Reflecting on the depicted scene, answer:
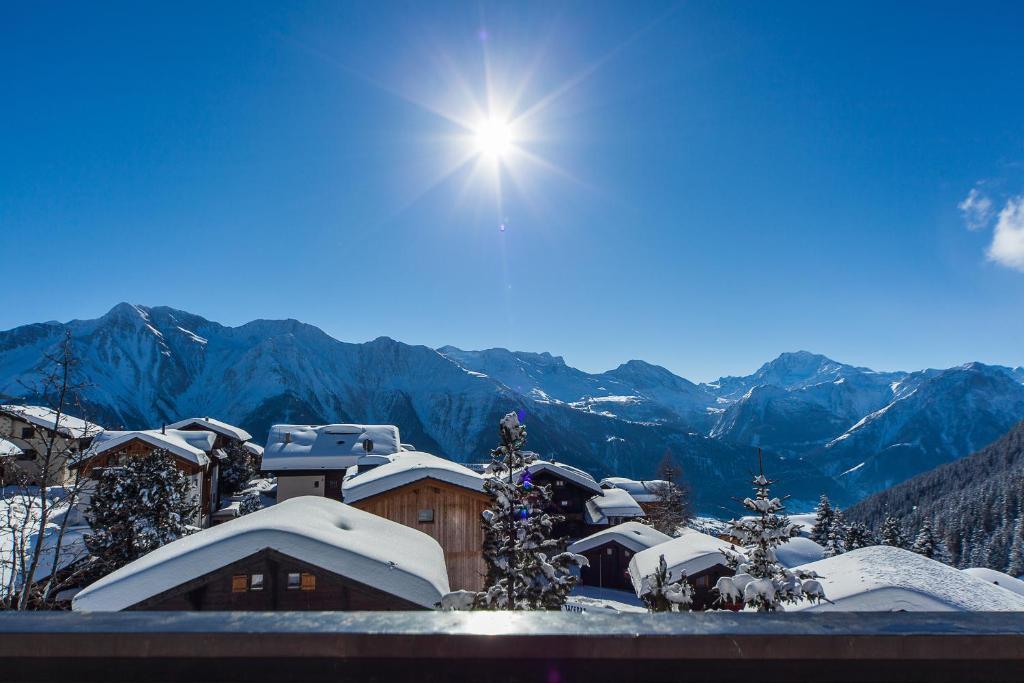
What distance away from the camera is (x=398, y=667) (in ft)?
6.32

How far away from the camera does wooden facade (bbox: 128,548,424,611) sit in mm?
11438

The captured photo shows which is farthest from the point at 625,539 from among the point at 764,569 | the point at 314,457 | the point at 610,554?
the point at 764,569

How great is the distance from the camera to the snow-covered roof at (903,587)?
19.1 meters

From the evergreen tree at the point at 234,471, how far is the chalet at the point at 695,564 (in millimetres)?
42202

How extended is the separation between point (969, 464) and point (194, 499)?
23142 cm

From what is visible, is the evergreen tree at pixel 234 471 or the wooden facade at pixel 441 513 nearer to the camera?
the wooden facade at pixel 441 513

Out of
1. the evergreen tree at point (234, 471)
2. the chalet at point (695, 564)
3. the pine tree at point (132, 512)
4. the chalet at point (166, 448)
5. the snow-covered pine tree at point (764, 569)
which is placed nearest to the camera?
the snow-covered pine tree at point (764, 569)

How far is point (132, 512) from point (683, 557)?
2907cm

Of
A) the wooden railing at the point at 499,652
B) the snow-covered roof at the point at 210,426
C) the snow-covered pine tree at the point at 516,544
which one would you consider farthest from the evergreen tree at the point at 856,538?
the snow-covered roof at the point at 210,426

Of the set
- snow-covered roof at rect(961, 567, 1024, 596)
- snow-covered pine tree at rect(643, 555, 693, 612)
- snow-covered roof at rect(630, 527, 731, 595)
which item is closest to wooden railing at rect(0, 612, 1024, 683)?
snow-covered pine tree at rect(643, 555, 693, 612)


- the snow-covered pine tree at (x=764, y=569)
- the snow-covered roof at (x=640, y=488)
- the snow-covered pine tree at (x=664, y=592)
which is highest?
the snow-covered roof at (x=640, y=488)

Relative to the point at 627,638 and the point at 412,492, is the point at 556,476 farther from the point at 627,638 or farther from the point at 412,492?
the point at 627,638

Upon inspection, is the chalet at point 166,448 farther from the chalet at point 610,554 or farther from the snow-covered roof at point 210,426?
the chalet at point 610,554

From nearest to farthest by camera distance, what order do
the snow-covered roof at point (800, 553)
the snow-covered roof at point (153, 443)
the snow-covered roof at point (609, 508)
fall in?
the snow-covered roof at point (153, 443), the snow-covered roof at point (609, 508), the snow-covered roof at point (800, 553)
